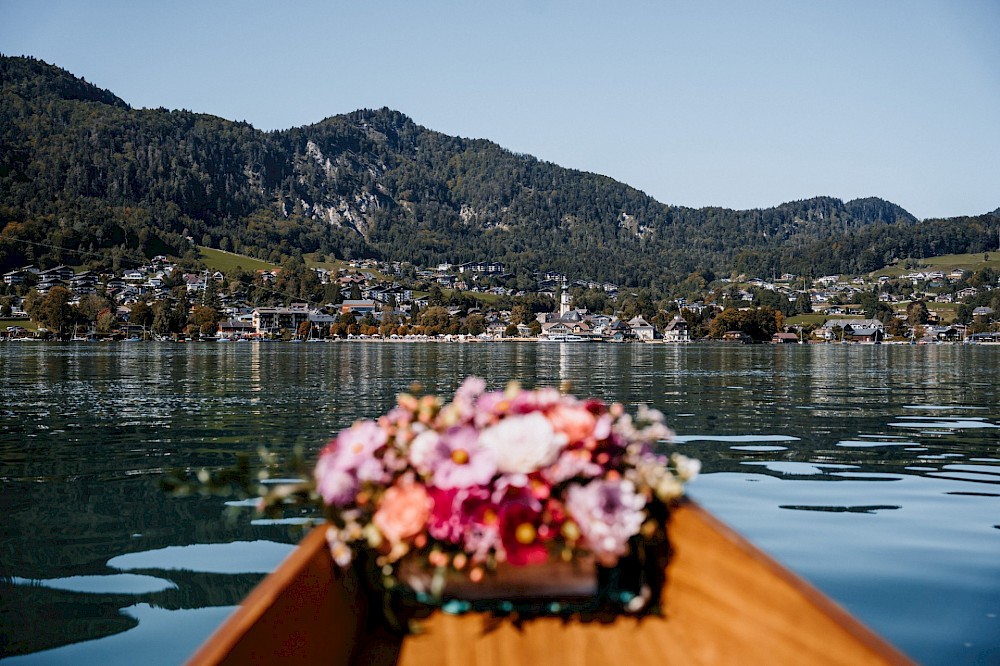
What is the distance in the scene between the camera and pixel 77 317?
6501 inches

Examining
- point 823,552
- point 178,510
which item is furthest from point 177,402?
point 823,552

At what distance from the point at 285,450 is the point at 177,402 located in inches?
473

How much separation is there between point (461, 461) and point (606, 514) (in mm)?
607

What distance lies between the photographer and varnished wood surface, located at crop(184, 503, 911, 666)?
298 centimetres

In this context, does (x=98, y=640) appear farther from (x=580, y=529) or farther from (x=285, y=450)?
(x=285, y=450)

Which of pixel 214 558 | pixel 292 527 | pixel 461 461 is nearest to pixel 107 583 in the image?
pixel 214 558

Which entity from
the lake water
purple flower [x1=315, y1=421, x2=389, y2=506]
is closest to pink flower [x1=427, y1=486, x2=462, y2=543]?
purple flower [x1=315, y1=421, x2=389, y2=506]

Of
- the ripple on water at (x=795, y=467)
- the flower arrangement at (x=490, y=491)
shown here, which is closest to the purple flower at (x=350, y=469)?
the flower arrangement at (x=490, y=491)

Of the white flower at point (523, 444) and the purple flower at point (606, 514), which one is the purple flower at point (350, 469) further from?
the purple flower at point (606, 514)

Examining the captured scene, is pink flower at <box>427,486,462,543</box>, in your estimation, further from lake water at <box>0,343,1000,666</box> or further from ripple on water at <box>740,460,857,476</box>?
ripple on water at <box>740,460,857,476</box>

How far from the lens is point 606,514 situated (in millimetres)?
3566

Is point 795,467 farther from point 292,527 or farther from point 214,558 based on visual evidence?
point 214,558

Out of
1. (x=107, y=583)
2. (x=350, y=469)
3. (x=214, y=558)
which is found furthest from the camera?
(x=214, y=558)

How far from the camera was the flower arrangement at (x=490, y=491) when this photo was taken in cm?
353
